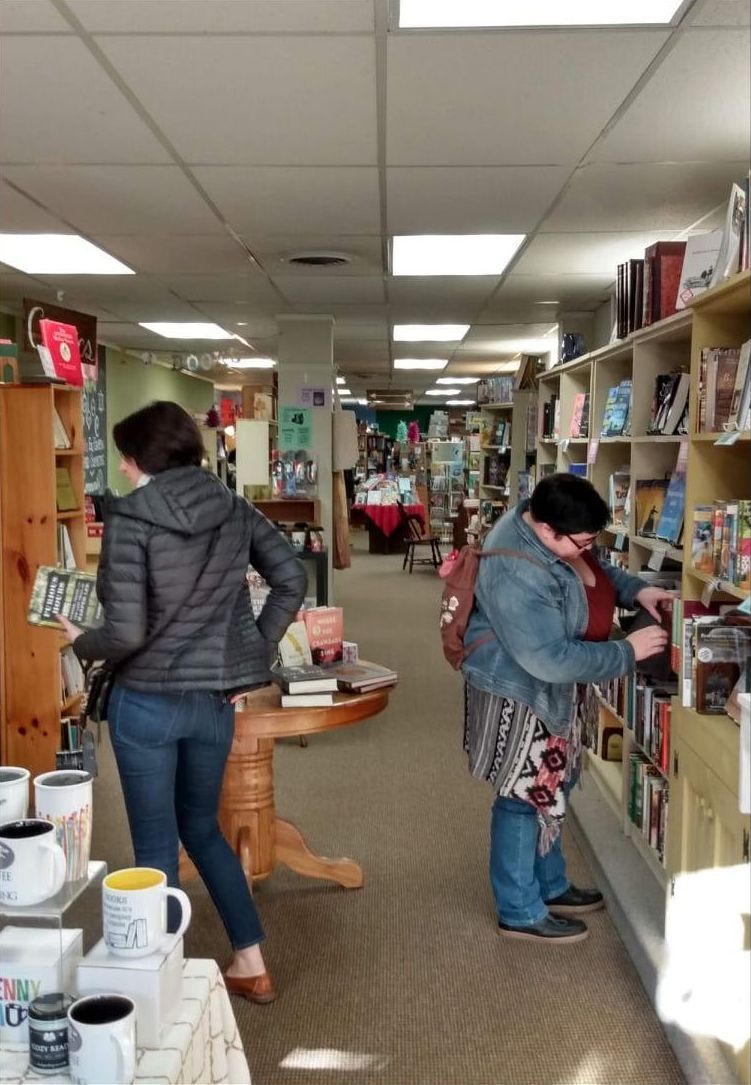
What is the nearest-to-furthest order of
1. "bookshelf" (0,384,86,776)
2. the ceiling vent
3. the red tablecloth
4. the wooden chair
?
"bookshelf" (0,384,86,776)
the ceiling vent
the wooden chair
the red tablecloth

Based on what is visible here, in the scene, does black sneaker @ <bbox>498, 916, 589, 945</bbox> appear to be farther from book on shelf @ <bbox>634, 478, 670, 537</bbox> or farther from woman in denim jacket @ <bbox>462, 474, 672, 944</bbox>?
book on shelf @ <bbox>634, 478, 670, 537</bbox>

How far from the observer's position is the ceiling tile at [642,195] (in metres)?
3.68

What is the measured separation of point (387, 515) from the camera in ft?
47.0

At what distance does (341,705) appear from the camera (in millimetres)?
2893

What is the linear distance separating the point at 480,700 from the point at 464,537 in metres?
8.55

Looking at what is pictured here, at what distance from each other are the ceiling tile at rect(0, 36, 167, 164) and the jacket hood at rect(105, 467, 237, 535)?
50.3 inches

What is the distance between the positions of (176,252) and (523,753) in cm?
368

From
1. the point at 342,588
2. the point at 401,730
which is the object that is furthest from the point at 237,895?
the point at 342,588

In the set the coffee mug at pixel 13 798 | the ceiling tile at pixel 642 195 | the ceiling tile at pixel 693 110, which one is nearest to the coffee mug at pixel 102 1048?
the coffee mug at pixel 13 798

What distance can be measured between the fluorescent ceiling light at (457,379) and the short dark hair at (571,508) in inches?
477

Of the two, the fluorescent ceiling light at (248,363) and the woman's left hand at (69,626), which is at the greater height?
the fluorescent ceiling light at (248,363)

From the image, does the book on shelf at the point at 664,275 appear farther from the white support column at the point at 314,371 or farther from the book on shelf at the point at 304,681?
the white support column at the point at 314,371

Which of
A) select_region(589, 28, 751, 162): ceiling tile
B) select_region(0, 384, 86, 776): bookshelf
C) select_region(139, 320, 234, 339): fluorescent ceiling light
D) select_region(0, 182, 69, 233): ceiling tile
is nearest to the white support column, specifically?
select_region(139, 320, 234, 339): fluorescent ceiling light

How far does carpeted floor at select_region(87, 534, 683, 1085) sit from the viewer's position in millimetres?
2434
